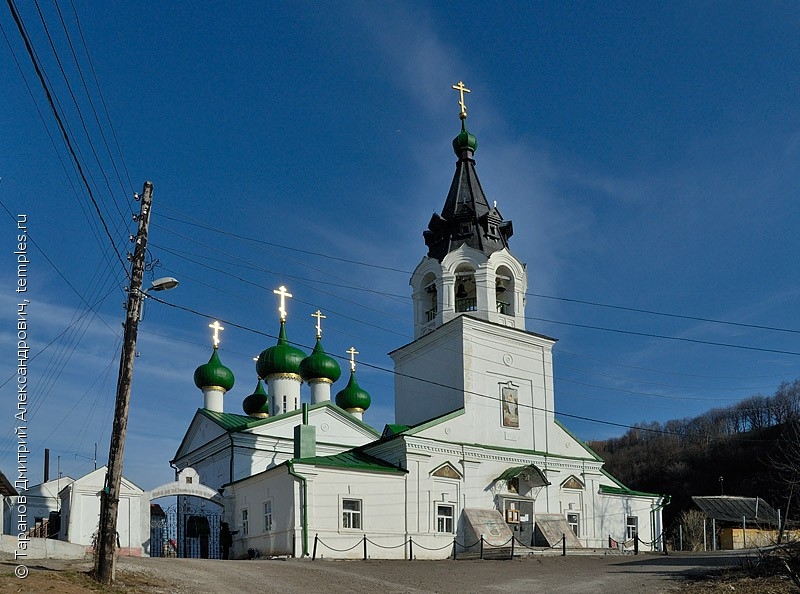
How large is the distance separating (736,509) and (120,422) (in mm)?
35881

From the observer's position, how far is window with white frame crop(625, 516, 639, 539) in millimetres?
31469

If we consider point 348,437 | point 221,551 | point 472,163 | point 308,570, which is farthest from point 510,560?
point 472,163

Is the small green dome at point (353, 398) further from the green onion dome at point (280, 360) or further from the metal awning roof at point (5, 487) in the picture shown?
the metal awning roof at point (5, 487)

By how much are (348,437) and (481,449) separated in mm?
8247

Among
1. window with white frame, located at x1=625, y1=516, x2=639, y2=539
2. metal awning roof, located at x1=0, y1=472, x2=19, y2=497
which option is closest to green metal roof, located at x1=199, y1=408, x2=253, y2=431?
metal awning roof, located at x1=0, y1=472, x2=19, y2=497

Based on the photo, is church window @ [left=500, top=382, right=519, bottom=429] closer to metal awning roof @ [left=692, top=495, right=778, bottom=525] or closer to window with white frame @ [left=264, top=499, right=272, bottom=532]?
window with white frame @ [left=264, top=499, right=272, bottom=532]

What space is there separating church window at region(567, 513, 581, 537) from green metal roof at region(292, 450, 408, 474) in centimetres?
681

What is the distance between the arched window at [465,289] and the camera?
99.6ft

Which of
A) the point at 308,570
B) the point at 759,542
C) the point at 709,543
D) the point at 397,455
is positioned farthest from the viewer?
the point at 709,543

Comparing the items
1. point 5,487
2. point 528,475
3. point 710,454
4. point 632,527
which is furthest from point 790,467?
point 710,454

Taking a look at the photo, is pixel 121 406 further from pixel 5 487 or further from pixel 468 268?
pixel 468 268

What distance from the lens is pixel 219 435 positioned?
33.0 metres

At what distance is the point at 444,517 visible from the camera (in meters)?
Answer: 26.7

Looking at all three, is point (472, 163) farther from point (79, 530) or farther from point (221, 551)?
point (79, 530)
